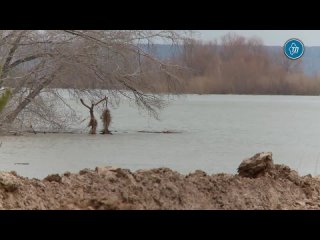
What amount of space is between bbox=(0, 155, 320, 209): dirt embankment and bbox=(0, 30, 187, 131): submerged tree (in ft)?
5.07

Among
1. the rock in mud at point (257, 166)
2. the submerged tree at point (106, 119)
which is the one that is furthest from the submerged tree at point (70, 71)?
the rock in mud at point (257, 166)

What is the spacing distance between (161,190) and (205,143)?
1.49 metres

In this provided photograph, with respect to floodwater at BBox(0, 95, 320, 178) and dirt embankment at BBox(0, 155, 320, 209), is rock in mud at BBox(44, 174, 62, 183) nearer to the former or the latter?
dirt embankment at BBox(0, 155, 320, 209)

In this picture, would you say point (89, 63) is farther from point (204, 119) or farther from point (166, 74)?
point (204, 119)

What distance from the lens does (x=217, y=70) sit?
23.1 feet

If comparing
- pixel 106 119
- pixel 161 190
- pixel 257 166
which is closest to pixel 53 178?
pixel 161 190

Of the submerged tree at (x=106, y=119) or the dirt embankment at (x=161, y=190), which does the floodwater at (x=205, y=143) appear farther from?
the dirt embankment at (x=161, y=190)

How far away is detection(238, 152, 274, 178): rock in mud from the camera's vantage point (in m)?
6.76

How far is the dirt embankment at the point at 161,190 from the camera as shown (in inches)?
231

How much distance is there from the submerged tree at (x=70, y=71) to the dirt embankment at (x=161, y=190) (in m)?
1.55

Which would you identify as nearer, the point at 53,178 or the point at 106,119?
the point at 53,178

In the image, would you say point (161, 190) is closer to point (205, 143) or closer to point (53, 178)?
point (53, 178)

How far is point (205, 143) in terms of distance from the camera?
7.43 meters

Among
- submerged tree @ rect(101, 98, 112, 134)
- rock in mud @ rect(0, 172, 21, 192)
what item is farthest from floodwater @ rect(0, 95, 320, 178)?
rock in mud @ rect(0, 172, 21, 192)
